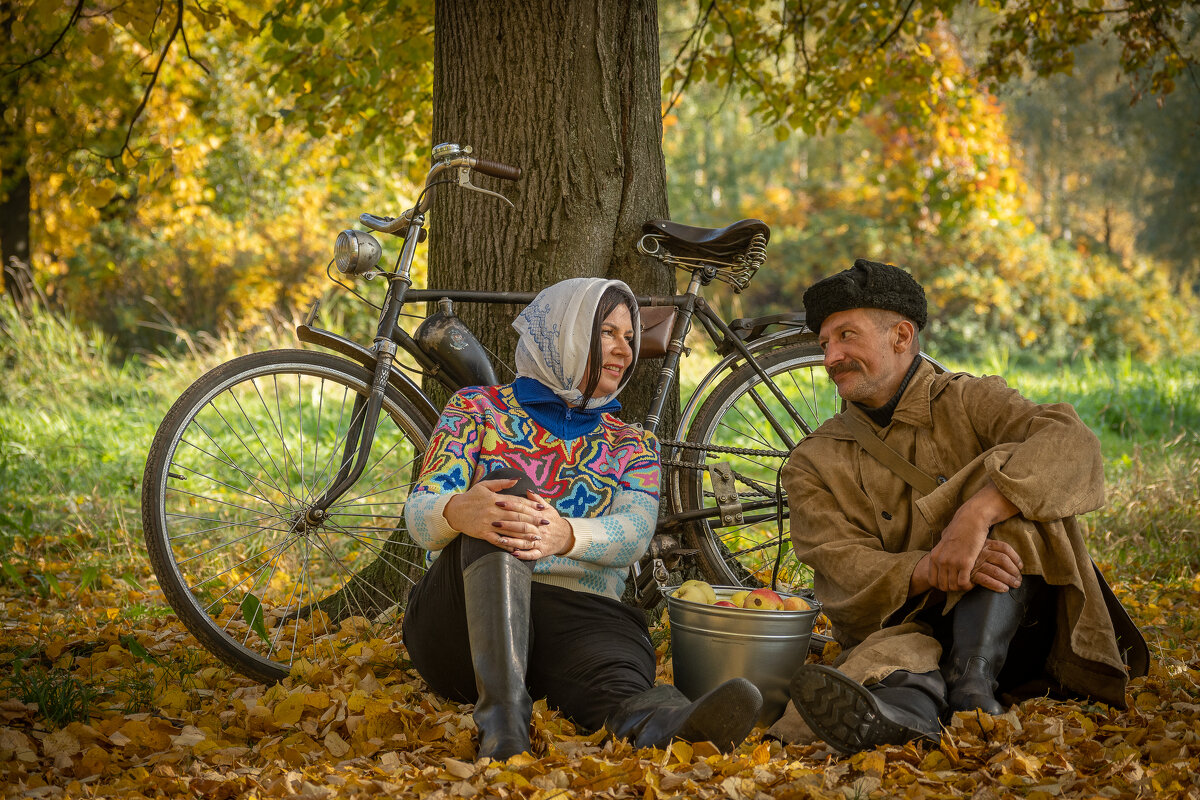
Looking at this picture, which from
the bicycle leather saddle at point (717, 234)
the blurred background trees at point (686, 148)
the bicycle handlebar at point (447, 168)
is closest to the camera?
the bicycle handlebar at point (447, 168)

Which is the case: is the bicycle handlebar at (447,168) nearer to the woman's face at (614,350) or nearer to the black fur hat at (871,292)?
the woman's face at (614,350)

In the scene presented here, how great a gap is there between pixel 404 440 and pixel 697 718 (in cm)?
179

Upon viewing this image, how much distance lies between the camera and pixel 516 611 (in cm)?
235

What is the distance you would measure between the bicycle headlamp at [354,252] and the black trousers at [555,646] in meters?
0.97

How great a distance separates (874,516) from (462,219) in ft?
5.85

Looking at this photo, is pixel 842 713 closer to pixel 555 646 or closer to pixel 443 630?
pixel 555 646

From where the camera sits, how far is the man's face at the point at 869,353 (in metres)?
2.83

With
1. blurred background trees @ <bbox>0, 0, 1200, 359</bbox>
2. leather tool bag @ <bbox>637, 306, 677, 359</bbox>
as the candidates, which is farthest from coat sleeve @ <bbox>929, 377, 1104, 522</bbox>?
blurred background trees @ <bbox>0, 0, 1200, 359</bbox>

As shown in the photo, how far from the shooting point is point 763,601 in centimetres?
266

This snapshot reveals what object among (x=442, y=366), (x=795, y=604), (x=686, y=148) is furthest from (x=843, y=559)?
(x=686, y=148)

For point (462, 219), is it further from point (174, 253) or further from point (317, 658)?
point (174, 253)

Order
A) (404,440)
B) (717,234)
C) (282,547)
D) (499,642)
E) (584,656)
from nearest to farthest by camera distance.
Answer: (499,642) → (584,656) → (282,547) → (717,234) → (404,440)

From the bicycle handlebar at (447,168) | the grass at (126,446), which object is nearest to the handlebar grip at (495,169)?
the bicycle handlebar at (447,168)

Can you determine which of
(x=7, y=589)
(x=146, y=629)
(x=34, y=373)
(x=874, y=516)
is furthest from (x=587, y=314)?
(x=34, y=373)
